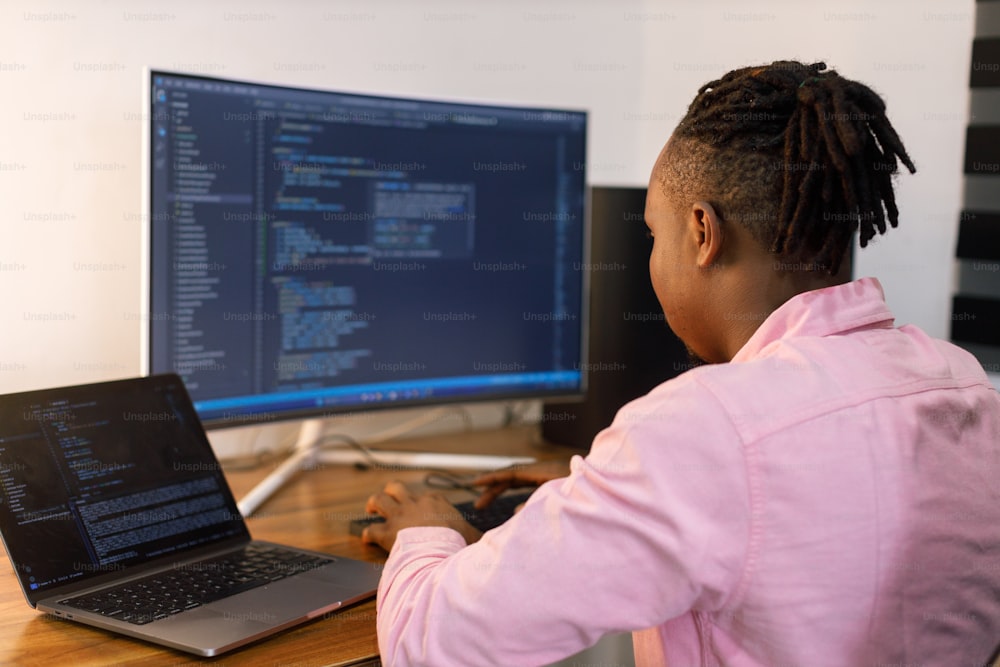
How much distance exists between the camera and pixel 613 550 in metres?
0.77

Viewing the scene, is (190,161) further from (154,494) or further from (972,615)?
(972,615)

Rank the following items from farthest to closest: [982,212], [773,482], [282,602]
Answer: [982,212]
[282,602]
[773,482]

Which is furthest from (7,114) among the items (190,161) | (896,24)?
(896,24)

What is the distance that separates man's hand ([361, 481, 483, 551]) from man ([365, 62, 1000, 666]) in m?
0.16

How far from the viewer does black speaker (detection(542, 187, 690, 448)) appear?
5.55 ft

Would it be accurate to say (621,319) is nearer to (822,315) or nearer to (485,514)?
(485,514)

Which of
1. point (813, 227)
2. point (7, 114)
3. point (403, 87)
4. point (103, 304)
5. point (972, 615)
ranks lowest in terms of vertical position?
point (972, 615)

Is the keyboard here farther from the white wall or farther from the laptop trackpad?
the white wall

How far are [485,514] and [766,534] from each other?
599mm

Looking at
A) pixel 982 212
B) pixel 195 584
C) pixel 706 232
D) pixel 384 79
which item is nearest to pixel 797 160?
pixel 706 232

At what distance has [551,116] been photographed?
5.40ft

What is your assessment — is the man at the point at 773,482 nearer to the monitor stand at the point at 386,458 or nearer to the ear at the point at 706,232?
the ear at the point at 706,232

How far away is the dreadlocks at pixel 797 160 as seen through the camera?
0.89 m

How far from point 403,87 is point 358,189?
39cm
